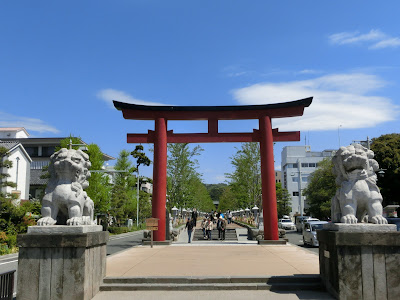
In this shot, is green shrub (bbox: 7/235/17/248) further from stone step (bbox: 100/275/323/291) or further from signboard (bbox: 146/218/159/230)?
stone step (bbox: 100/275/323/291)

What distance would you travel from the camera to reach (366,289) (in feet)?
19.7

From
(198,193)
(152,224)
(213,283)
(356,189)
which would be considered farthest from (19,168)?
(356,189)

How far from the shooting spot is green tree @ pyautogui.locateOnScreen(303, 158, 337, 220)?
119 ft

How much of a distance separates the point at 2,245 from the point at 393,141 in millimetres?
31516

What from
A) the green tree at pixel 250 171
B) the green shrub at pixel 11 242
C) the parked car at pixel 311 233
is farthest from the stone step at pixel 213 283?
the green tree at pixel 250 171

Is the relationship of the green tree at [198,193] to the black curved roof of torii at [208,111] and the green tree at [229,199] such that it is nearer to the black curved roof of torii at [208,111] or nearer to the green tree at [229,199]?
the green tree at [229,199]

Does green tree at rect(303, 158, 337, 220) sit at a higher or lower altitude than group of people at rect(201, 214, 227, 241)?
higher

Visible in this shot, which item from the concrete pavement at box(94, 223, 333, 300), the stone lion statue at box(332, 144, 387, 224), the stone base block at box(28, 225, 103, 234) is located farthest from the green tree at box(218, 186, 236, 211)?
the stone base block at box(28, 225, 103, 234)

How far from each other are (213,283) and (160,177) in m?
10.2

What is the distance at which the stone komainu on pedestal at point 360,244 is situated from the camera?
6.00 meters

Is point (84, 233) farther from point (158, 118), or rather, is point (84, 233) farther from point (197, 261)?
point (158, 118)

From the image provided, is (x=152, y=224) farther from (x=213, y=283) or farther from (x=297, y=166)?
(x=297, y=166)

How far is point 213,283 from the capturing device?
24.4 ft

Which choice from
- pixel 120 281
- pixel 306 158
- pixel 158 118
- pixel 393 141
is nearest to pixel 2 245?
pixel 158 118
